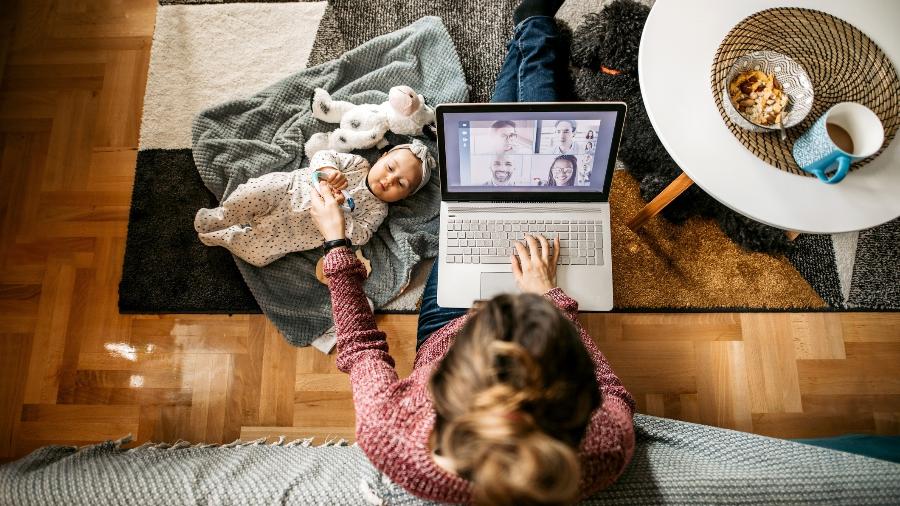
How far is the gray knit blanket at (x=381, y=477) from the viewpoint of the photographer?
2.97ft

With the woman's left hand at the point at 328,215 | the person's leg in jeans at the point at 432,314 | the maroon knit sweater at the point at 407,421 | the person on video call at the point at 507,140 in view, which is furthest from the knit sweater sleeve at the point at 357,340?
the person on video call at the point at 507,140

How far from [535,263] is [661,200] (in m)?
0.42

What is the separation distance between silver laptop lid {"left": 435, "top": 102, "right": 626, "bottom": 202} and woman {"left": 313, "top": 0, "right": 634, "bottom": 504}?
0.13 metres

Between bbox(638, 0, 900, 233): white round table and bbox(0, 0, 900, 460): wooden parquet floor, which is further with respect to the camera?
bbox(0, 0, 900, 460): wooden parquet floor

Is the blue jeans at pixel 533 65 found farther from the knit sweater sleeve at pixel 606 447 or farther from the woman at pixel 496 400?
the knit sweater sleeve at pixel 606 447

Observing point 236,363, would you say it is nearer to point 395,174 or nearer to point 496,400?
point 395,174

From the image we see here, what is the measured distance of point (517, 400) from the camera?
61 cm

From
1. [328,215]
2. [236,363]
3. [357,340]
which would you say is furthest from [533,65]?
[236,363]

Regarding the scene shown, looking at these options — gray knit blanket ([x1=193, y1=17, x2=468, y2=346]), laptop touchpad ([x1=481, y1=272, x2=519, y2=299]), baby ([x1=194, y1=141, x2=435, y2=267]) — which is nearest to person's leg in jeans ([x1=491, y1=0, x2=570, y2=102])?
gray knit blanket ([x1=193, y1=17, x2=468, y2=346])

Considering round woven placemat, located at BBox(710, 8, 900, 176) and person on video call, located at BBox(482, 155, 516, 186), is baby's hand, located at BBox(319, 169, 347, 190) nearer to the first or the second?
person on video call, located at BBox(482, 155, 516, 186)

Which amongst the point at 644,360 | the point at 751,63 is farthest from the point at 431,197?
the point at 751,63

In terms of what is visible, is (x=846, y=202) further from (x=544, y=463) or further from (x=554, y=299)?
(x=544, y=463)

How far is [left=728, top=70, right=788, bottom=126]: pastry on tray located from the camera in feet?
3.62

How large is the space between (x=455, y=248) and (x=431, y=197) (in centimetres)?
40
